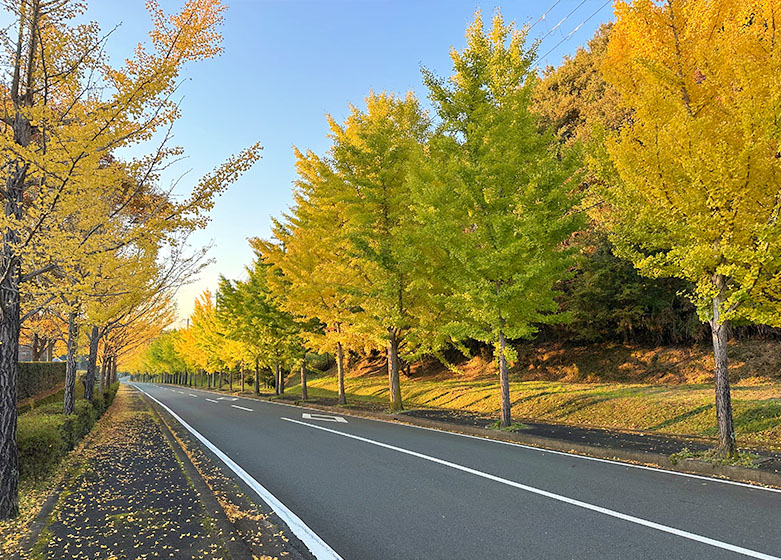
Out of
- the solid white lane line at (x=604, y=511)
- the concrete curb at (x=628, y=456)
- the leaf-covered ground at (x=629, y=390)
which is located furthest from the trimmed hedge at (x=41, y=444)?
the leaf-covered ground at (x=629, y=390)

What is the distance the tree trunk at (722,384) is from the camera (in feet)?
22.9

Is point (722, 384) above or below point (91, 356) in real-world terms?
below

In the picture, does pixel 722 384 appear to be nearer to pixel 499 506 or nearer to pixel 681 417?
pixel 681 417

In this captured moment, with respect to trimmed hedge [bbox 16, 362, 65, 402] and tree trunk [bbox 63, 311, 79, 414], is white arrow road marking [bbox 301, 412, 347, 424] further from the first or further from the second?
trimmed hedge [bbox 16, 362, 65, 402]

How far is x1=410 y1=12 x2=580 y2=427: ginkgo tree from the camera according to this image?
10.8m

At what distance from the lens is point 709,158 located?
6.89 meters

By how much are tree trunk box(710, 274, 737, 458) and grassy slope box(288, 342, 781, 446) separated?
7.26 feet

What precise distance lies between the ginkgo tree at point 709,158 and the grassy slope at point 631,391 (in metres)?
3.51

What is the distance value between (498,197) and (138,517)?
9923 millimetres

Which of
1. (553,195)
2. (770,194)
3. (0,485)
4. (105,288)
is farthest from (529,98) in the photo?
(0,485)

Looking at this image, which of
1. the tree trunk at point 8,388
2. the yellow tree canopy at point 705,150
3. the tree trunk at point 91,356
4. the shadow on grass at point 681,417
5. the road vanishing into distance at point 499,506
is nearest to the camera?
the road vanishing into distance at point 499,506

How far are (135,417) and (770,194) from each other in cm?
1963

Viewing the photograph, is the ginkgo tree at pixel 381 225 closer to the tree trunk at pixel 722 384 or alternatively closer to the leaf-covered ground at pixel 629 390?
the leaf-covered ground at pixel 629 390

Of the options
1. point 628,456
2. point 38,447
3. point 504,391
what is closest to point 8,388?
point 38,447
